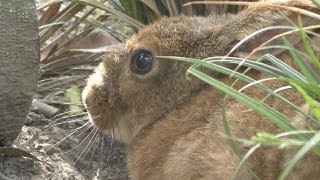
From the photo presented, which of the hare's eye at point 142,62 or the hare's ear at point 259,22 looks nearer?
the hare's ear at point 259,22

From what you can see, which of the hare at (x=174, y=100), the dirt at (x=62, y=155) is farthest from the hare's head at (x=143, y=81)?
the dirt at (x=62, y=155)

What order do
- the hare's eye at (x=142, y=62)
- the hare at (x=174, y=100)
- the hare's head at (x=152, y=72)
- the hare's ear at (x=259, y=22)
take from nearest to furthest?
the hare at (x=174, y=100), the hare's ear at (x=259, y=22), the hare's head at (x=152, y=72), the hare's eye at (x=142, y=62)

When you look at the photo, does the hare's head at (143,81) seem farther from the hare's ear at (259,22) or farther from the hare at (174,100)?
the hare's ear at (259,22)

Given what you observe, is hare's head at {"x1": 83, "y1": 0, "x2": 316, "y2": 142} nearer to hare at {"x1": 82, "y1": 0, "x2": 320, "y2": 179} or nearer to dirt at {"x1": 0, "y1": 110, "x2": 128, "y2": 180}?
hare at {"x1": 82, "y1": 0, "x2": 320, "y2": 179}

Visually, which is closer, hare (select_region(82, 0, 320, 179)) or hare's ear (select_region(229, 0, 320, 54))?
hare (select_region(82, 0, 320, 179))

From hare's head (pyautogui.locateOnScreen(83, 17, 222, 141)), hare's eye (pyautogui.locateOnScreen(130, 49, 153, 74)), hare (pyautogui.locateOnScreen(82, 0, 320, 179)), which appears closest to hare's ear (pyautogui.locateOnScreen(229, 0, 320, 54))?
hare (pyautogui.locateOnScreen(82, 0, 320, 179))

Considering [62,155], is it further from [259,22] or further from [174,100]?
[259,22]

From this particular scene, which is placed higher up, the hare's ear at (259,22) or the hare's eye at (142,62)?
the hare's eye at (142,62)
